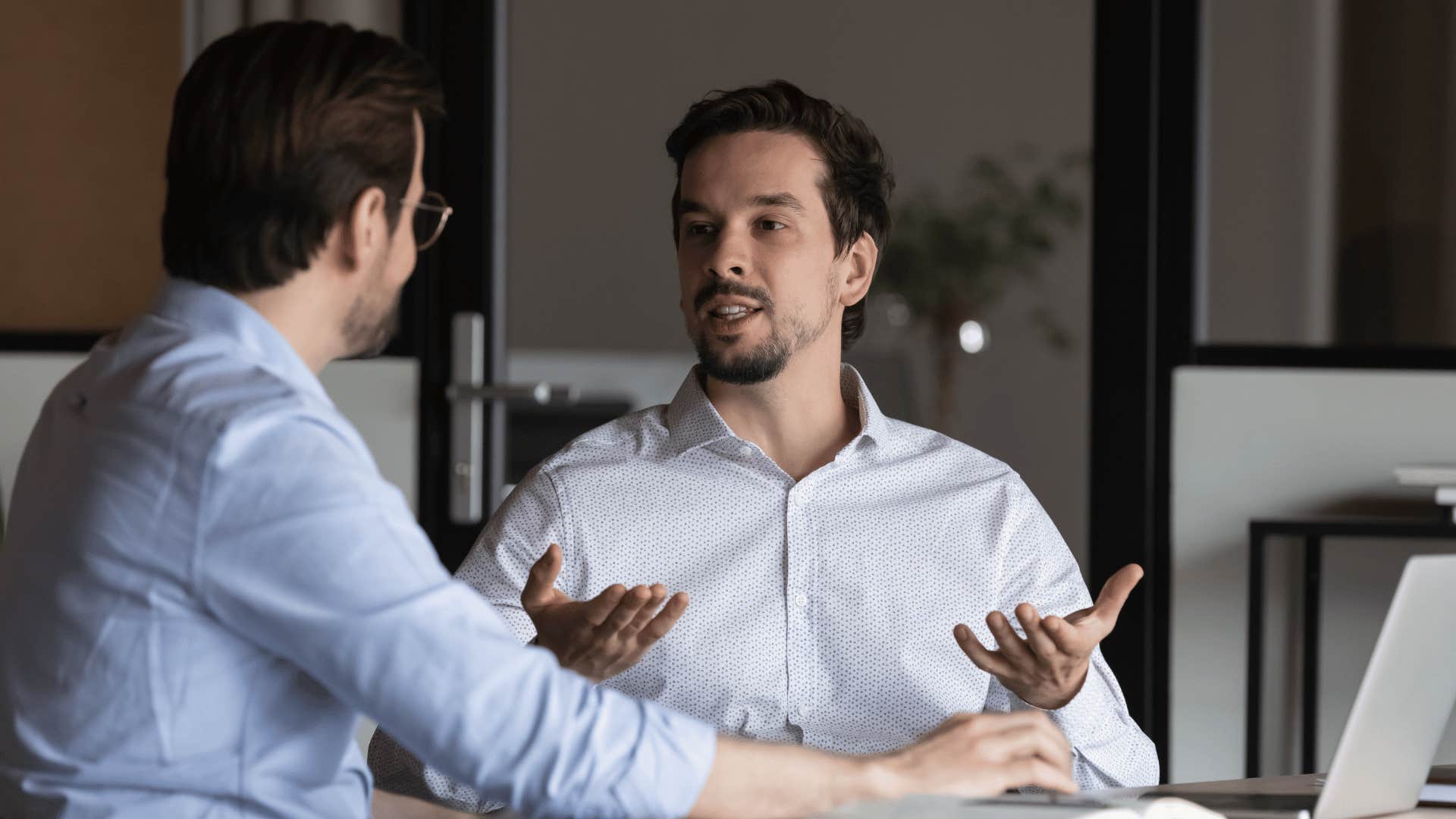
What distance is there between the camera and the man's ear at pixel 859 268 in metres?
2.11

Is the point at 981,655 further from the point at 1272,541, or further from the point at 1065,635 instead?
the point at 1272,541

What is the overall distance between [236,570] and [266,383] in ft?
0.46

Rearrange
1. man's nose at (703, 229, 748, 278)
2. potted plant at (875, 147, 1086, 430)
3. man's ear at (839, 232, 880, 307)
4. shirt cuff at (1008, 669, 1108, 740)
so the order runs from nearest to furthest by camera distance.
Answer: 1. shirt cuff at (1008, 669, 1108, 740)
2. man's nose at (703, 229, 748, 278)
3. man's ear at (839, 232, 880, 307)
4. potted plant at (875, 147, 1086, 430)

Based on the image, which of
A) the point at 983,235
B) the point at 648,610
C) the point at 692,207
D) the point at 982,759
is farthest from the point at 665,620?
the point at 983,235

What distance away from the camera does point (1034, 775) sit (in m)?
1.13

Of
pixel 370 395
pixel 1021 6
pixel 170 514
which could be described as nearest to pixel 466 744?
pixel 170 514

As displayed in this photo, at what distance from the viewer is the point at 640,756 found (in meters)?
1.01

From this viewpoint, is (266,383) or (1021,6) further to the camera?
(1021,6)

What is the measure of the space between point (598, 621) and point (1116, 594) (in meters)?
0.53

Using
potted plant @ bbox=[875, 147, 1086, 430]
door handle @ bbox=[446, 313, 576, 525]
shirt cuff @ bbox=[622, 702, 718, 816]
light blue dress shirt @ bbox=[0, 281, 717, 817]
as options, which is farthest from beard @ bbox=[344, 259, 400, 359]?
potted plant @ bbox=[875, 147, 1086, 430]

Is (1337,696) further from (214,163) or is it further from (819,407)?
(214,163)

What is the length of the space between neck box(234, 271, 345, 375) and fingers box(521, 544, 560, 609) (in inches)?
14.2

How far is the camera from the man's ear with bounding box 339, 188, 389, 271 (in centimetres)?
116

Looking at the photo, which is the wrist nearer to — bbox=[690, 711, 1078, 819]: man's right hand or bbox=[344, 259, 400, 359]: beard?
bbox=[690, 711, 1078, 819]: man's right hand
